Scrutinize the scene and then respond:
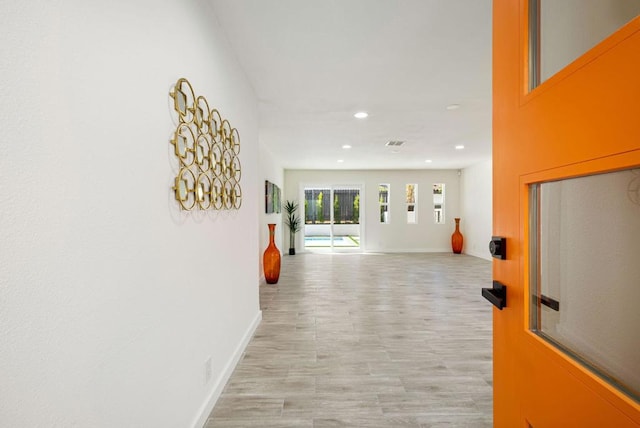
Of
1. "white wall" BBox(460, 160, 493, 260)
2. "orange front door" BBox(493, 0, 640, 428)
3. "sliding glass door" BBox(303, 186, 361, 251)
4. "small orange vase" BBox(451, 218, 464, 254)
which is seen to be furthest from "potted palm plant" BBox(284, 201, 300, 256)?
"orange front door" BBox(493, 0, 640, 428)

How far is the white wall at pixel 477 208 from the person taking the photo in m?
7.66

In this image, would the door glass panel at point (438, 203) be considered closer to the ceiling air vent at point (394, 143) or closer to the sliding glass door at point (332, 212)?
the sliding glass door at point (332, 212)

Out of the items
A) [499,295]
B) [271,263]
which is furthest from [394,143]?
[499,295]

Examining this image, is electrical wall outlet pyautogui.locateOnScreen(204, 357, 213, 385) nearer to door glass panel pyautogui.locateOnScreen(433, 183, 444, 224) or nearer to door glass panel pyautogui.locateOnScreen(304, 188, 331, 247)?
door glass panel pyautogui.locateOnScreen(304, 188, 331, 247)

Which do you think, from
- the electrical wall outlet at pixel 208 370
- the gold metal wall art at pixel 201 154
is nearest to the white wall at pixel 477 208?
the gold metal wall art at pixel 201 154

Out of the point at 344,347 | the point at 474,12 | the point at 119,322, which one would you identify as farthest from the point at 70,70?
the point at 344,347

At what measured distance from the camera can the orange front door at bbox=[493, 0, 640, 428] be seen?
55cm

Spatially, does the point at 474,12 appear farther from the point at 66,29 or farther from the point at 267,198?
the point at 267,198

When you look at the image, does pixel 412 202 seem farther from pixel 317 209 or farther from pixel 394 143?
pixel 394 143

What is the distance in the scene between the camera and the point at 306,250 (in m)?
9.27

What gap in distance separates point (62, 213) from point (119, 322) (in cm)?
42

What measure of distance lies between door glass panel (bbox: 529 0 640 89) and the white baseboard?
210 cm

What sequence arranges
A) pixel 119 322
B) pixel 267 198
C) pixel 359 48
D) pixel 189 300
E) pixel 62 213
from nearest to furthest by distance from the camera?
pixel 62 213
pixel 119 322
pixel 189 300
pixel 359 48
pixel 267 198

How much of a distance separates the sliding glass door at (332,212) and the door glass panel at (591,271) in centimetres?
836
